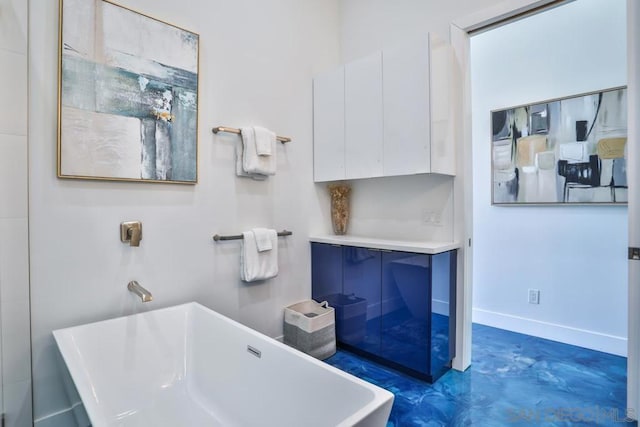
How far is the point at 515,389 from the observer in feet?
6.72

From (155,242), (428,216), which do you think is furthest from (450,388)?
(155,242)

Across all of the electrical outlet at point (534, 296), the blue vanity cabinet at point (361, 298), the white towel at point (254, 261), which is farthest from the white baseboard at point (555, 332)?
the white towel at point (254, 261)

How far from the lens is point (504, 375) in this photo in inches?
87.3

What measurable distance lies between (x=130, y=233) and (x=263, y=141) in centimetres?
100

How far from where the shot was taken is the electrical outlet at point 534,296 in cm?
288

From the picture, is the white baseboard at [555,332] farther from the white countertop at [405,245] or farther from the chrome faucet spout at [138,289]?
the chrome faucet spout at [138,289]

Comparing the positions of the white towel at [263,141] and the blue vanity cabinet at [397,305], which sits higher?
the white towel at [263,141]

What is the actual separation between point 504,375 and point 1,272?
9.45 ft

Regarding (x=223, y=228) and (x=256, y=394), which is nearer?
(x=256, y=394)

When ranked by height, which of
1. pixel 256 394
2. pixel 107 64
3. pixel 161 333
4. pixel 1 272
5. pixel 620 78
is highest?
pixel 620 78

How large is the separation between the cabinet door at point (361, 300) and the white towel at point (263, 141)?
3.04 ft

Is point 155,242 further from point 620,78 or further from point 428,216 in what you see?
point 620,78

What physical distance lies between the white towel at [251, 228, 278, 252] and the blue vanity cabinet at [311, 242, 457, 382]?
537 mm

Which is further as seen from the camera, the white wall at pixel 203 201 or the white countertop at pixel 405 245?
the white countertop at pixel 405 245
